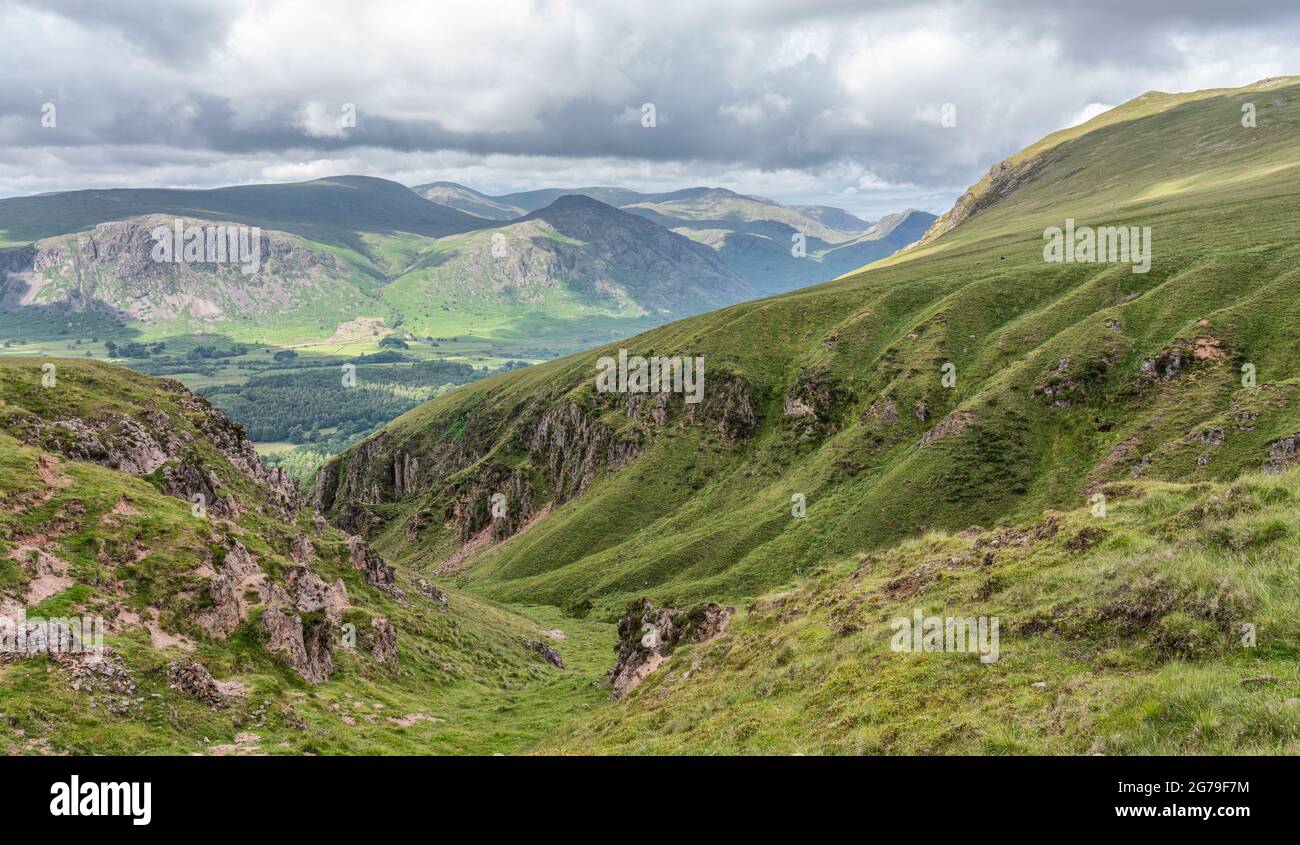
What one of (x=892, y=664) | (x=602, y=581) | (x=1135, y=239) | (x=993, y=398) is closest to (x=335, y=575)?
(x=602, y=581)

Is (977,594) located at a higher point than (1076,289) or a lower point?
lower

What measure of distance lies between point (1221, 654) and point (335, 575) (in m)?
75.0

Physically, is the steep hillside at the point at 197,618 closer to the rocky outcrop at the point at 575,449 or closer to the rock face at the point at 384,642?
the rock face at the point at 384,642

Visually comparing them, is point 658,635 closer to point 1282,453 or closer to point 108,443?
point 108,443

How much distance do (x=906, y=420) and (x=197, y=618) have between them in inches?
4210

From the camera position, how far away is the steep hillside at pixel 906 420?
98062 mm

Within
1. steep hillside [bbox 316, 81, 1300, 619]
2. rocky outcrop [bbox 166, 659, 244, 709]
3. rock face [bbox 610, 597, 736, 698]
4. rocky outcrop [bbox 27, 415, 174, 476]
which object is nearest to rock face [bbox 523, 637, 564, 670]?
Answer: steep hillside [bbox 316, 81, 1300, 619]

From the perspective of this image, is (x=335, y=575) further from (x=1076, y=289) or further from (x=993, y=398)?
(x=1076, y=289)

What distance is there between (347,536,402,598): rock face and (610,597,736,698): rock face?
3379cm

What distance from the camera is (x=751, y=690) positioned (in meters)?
34.5

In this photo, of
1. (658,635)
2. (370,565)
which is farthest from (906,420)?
(370,565)

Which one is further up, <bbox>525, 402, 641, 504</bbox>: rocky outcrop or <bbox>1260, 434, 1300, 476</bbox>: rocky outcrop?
<bbox>1260, 434, 1300, 476</bbox>: rocky outcrop

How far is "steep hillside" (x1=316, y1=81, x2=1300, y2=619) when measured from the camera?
322 feet

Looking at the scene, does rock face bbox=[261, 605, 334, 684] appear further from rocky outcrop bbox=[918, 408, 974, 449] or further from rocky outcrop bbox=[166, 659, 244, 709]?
rocky outcrop bbox=[918, 408, 974, 449]
